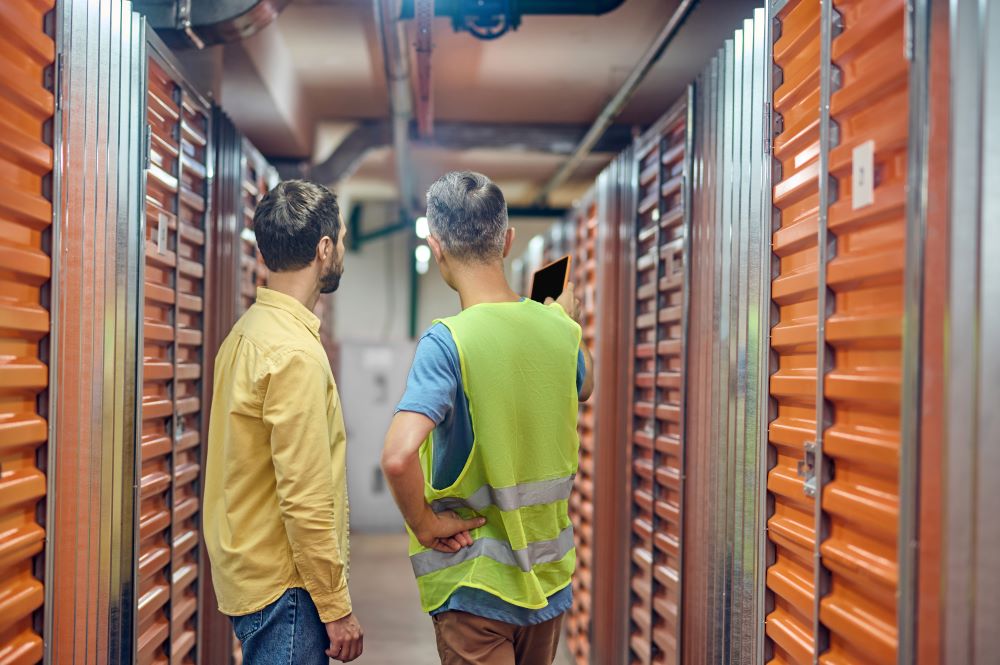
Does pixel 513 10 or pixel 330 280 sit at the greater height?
pixel 513 10

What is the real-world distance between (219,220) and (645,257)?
180 cm

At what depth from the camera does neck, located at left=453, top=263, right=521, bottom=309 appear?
2156 mm

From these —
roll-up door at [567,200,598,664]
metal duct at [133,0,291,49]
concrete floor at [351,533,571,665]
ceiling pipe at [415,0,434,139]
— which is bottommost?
concrete floor at [351,533,571,665]

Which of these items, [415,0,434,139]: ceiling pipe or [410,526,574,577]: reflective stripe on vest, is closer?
[410,526,574,577]: reflective stripe on vest

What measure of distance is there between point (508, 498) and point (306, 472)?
1.50 ft

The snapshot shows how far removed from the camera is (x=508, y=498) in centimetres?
207

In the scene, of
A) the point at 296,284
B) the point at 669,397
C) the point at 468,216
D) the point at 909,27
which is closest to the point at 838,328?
the point at 909,27

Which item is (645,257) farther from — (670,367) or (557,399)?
(557,399)

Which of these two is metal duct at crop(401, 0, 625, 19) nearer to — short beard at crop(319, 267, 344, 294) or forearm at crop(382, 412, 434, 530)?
short beard at crop(319, 267, 344, 294)

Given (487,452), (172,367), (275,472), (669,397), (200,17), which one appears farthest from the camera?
(200,17)

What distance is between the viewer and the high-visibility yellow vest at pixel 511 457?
2051 mm

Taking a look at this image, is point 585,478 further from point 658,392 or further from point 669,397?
point 669,397

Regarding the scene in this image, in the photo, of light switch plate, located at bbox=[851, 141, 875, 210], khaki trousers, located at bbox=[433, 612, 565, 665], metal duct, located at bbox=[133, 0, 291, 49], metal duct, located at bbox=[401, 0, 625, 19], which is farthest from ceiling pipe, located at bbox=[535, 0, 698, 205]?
khaki trousers, located at bbox=[433, 612, 565, 665]

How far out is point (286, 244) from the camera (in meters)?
2.35
